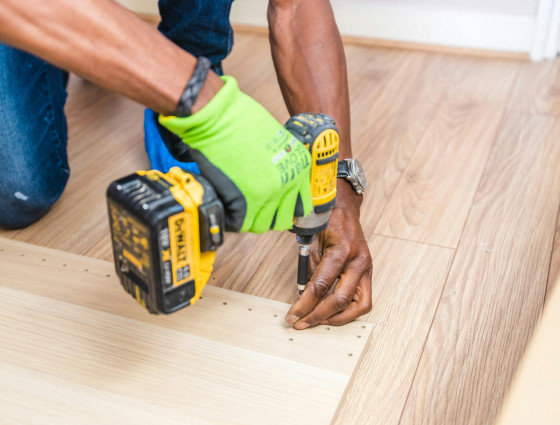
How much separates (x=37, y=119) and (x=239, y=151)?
931 millimetres

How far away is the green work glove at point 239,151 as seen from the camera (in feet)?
3.04

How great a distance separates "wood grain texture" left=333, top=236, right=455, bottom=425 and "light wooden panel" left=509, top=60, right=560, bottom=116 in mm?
884

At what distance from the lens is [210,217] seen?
2.96 ft

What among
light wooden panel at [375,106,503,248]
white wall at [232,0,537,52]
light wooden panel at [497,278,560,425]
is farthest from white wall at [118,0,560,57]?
light wooden panel at [497,278,560,425]

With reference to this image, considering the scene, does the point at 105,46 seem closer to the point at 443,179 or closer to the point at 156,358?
the point at 156,358

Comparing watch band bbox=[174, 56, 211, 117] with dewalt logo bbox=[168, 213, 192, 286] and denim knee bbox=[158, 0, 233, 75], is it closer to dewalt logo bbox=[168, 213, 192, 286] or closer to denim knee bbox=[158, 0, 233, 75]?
dewalt logo bbox=[168, 213, 192, 286]

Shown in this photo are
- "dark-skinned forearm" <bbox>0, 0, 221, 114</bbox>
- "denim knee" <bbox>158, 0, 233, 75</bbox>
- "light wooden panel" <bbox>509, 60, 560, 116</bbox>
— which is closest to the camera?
"dark-skinned forearm" <bbox>0, 0, 221, 114</bbox>

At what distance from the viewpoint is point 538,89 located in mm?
2248

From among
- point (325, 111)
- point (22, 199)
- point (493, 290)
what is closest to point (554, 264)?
point (493, 290)

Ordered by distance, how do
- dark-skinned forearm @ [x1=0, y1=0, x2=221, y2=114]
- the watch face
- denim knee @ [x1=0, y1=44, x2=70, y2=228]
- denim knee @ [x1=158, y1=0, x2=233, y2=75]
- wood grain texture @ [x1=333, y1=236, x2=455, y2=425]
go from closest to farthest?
dark-skinned forearm @ [x1=0, y1=0, x2=221, y2=114] < wood grain texture @ [x1=333, y1=236, x2=455, y2=425] < the watch face < denim knee @ [x1=0, y1=44, x2=70, y2=228] < denim knee @ [x1=158, y1=0, x2=233, y2=75]

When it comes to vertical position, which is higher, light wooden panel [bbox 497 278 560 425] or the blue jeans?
light wooden panel [bbox 497 278 560 425]

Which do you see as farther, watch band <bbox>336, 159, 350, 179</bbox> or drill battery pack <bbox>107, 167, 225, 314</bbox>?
watch band <bbox>336, 159, 350, 179</bbox>

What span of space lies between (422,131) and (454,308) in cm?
83

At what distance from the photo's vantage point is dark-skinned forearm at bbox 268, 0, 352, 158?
1.38 m
